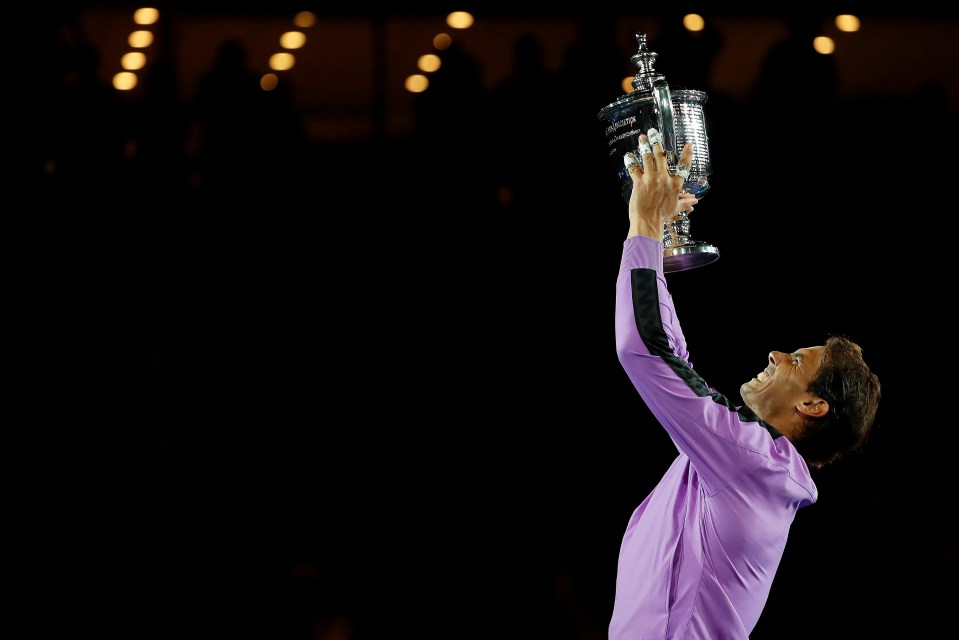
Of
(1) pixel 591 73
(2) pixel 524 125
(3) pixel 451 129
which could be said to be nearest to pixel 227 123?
(3) pixel 451 129

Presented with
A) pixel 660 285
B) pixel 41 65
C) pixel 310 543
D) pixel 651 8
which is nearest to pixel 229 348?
pixel 310 543

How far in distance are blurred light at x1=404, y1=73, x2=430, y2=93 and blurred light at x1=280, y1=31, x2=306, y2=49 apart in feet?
1.64

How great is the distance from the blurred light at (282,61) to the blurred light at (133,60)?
55 centimetres

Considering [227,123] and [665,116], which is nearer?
[665,116]

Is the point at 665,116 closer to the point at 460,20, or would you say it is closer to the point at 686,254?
the point at 686,254

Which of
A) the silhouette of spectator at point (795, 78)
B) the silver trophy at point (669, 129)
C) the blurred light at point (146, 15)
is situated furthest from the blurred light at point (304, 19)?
the silver trophy at point (669, 129)

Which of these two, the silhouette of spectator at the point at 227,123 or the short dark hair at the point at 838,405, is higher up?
the silhouette of spectator at the point at 227,123

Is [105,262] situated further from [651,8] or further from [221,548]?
[651,8]

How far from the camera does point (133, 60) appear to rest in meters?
4.63

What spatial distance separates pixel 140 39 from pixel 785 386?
11.3 ft

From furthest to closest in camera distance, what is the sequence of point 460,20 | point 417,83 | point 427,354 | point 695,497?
1. point 460,20
2. point 417,83
3. point 427,354
4. point 695,497

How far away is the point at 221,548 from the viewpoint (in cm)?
427

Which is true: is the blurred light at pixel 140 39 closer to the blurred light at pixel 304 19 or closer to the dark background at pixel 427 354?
the dark background at pixel 427 354

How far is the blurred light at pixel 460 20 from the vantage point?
15.6 feet
